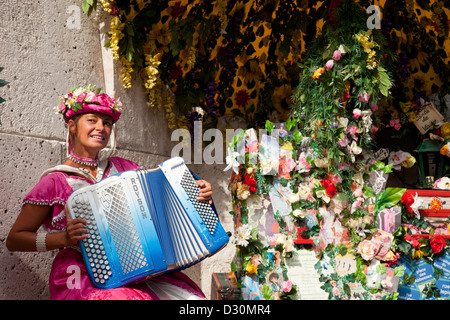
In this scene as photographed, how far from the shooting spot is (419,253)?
3.28 metres

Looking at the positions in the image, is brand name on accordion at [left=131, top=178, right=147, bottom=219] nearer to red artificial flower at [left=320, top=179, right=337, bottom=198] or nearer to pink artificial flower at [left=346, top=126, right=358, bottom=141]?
red artificial flower at [left=320, top=179, right=337, bottom=198]

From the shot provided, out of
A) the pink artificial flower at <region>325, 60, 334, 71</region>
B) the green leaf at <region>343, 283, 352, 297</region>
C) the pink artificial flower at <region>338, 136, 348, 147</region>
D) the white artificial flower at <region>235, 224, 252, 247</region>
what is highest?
the pink artificial flower at <region>325, 60, 334, 71</region>

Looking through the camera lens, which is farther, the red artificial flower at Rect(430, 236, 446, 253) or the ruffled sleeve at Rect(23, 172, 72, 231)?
the red artificial flower at Rect(430, 236, 446, 253)

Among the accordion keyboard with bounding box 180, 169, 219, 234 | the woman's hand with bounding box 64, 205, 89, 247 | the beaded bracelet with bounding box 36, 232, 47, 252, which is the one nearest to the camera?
the woman's hand with bounding box 64, 205, 89, 247

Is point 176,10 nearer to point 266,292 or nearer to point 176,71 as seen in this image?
point 176,71

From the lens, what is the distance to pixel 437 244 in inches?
130

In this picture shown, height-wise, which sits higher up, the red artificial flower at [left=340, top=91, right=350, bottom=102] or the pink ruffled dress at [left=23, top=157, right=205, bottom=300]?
the red artificial flower at [left=340, top=91, right=350, bottom=102]

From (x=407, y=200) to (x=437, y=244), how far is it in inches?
13.4

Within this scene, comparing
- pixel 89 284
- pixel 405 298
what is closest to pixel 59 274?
pixel 89 284

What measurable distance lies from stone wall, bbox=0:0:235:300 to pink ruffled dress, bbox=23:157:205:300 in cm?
29

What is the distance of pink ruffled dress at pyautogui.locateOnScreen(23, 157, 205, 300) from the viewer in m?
2.18

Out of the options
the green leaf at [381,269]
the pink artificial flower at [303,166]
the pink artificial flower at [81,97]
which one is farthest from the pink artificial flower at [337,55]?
the pink artificial flower at [81,97]

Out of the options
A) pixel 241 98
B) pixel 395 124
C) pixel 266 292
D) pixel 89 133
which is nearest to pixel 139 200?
pixel 89 133

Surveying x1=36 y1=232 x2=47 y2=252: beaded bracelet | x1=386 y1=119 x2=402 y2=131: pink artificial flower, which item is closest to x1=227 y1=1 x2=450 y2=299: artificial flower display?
x1=36 y1=232 x2=47 y2=252: beaded bracelet
